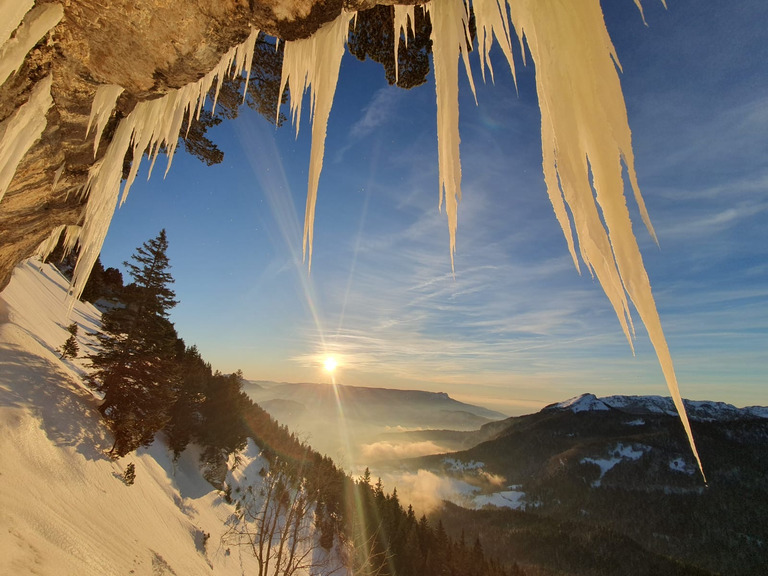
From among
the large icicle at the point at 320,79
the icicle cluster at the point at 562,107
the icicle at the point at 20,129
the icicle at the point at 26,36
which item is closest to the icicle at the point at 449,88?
the icicle cluster at the point at 562,107

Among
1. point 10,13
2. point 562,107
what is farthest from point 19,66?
point 562,107

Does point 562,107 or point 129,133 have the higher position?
point 129,133

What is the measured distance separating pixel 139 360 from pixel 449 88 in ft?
69.5

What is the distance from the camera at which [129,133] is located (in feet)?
10.1

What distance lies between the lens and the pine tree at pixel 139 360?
53.1ft

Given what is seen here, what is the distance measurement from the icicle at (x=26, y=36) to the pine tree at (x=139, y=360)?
1798 cm

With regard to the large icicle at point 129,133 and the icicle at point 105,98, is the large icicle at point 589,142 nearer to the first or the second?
the large icicle at point 129,133

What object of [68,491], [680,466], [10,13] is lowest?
[680,466]

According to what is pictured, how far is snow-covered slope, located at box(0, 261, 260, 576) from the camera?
7.95 meters

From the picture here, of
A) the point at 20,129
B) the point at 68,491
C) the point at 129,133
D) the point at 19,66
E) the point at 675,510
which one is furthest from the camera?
the point at 675,510

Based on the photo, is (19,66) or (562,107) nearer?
(562,107)

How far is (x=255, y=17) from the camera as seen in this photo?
2.02 metres

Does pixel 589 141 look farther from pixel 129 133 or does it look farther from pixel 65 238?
pixel 65 238

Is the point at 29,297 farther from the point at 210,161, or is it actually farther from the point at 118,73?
the point at 118,73
